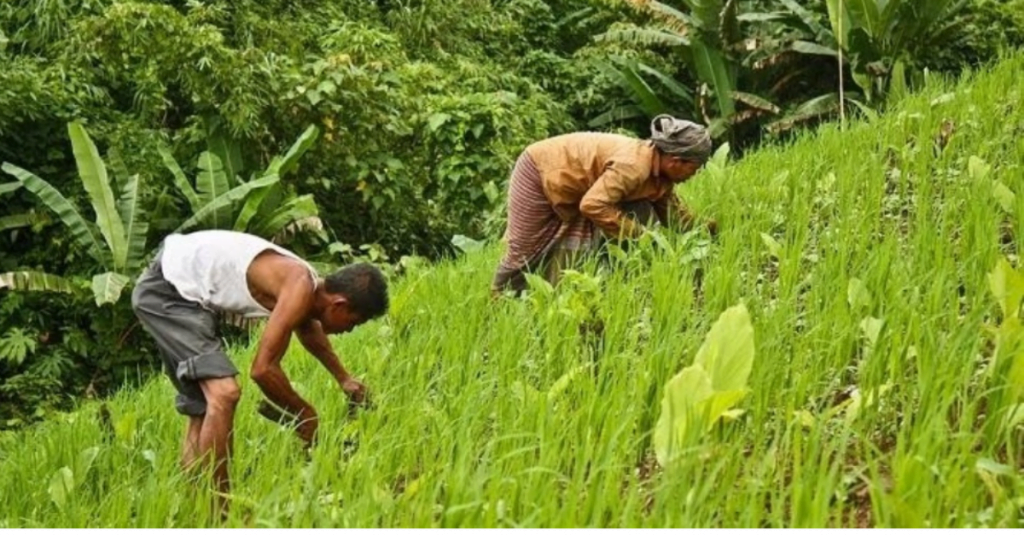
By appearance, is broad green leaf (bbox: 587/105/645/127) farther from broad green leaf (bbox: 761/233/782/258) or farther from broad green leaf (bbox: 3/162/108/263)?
broad green leaf (bbox: 761/233/782/258)

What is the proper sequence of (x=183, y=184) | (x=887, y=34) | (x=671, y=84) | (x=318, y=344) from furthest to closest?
(x=671, y=84) < (x=887, y=34) < (x=183, y=184) < (x=318, y=344)

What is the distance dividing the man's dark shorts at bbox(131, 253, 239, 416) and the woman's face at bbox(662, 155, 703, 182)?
189 centimetres

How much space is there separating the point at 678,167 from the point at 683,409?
203cm

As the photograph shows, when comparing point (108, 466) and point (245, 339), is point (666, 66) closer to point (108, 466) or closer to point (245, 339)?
point (245, 339)

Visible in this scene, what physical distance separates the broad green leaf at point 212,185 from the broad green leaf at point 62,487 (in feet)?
15.7

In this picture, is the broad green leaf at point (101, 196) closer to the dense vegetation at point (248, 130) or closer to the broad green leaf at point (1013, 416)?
the dense vegetation at point (248, 130)

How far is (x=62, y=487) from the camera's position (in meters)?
3.08

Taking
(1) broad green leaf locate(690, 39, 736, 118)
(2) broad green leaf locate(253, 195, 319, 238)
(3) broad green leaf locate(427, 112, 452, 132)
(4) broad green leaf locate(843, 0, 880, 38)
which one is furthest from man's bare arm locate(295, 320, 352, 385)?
(1) broad green leaf locate(690, 39, 736, 118)

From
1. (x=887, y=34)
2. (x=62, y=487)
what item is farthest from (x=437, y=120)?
(x=62, y=487)

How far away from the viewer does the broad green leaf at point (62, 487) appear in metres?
3.05

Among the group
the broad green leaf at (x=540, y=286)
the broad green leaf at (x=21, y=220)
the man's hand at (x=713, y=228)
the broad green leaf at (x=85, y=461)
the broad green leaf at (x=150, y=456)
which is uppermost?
the broad green leaf at (x=540, y=286)

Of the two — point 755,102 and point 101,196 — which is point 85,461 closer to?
point 101,196

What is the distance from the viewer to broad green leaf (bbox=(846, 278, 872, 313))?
3.09 m

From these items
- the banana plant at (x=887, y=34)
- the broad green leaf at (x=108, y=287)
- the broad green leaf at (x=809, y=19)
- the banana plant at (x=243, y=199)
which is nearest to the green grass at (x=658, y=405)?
the broad green leaf at (x=108, y=287)
